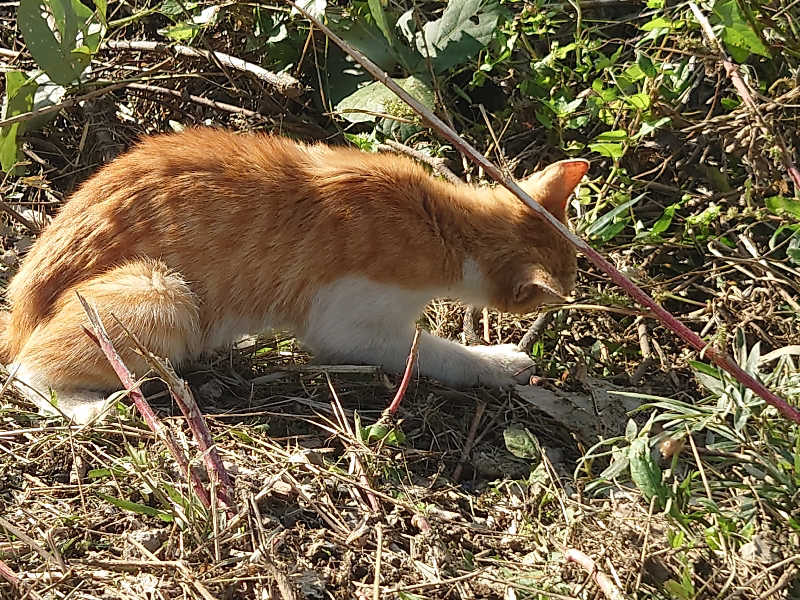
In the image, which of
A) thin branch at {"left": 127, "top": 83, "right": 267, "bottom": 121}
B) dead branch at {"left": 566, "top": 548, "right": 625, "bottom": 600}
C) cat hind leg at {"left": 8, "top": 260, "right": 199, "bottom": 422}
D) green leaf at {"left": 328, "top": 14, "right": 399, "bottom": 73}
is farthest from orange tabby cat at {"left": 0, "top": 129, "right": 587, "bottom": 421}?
dead branch at {"left": 566, "top": 548, "right": 625, "bottom": 600}

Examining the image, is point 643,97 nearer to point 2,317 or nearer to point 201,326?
point 201,326

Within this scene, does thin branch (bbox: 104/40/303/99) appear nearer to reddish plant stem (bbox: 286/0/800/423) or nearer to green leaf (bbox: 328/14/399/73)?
green leaf (bbox: 328/14/399/73)

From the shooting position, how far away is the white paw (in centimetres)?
380

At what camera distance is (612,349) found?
163 inches

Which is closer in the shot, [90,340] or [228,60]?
[90,340]

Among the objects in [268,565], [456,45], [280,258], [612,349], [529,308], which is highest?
[456,45]

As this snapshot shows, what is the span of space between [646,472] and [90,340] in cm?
209

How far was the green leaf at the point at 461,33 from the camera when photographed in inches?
177

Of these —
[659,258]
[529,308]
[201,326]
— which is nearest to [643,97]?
[659,258]

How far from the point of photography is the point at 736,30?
3.78 metres

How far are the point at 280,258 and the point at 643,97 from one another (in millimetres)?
1817

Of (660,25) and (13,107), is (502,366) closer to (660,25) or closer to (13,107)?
(660,25)

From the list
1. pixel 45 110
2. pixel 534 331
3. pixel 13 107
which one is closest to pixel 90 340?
pixel 45 110

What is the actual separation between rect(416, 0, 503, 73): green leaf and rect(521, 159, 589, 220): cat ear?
1.01 meters
